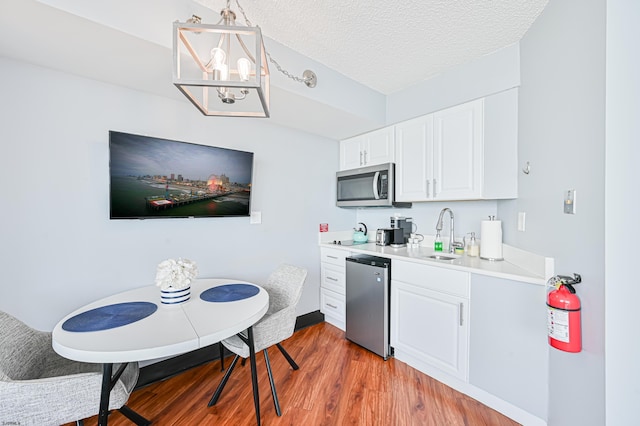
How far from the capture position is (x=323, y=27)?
5.47 ft

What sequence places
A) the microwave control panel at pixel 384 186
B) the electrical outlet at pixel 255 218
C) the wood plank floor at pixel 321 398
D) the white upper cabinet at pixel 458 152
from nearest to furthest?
1. the wood plank floor at pixel 321 398
2. the white upper cabinet at pixel 458 152
3. the electrical outlet at pixel 255 218
4. the microwave control panel at pixel 384 186

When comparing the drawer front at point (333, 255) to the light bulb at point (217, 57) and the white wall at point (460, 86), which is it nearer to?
the white wall at point (460, 86)

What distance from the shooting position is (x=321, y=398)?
1716mm

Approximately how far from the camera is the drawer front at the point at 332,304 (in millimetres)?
2657

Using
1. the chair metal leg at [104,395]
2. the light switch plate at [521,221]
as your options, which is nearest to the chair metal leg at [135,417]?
the chair metal leg at [104,395]

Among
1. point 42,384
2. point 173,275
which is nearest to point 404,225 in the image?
point 173,275

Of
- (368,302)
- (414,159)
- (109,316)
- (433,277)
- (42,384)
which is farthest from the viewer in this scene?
(414,159)

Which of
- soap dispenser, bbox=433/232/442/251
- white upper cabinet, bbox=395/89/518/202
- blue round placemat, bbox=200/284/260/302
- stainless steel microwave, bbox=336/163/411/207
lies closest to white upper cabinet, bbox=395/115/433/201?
white upper cabinet, bbox=395/89/518/202

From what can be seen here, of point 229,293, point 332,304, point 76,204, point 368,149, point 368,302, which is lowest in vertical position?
point 332,304

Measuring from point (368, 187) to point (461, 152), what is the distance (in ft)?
3.07

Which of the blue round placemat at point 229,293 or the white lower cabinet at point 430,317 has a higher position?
the blue round placemat at point 229,293

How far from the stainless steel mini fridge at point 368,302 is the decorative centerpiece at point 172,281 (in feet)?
4.82

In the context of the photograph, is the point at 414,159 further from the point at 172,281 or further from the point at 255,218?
the point at 172,281

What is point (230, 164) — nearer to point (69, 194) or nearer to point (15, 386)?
point (69, 194)
